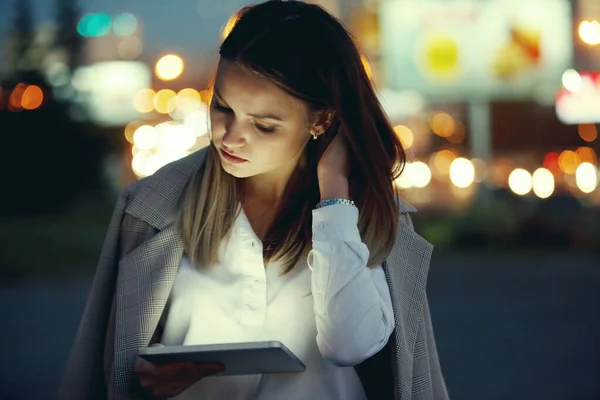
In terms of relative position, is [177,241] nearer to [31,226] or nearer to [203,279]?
[203,279]

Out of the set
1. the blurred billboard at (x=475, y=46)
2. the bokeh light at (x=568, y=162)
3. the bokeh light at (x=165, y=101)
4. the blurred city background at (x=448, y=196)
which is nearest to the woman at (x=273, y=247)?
the blurred city background at (x=448, y=196)

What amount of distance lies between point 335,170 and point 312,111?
0.50 ft

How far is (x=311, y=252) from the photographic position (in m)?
2.21

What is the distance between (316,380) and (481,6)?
842 inches

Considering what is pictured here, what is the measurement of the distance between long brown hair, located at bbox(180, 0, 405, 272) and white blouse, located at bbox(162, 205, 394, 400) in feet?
0.15

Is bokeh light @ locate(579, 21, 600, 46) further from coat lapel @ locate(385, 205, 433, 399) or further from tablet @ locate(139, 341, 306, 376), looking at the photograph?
tablet @ locate(139, 341, 306, 376)

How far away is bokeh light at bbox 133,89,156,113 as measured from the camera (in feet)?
131

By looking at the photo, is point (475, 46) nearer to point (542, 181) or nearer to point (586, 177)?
point (542, 181)

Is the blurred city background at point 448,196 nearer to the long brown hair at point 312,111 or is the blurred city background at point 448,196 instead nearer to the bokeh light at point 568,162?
the long brown hair at point 312,111

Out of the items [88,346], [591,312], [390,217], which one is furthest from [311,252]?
[591,312]

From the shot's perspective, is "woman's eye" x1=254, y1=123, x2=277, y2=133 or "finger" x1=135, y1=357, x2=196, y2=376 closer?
"finger" x1=135, y1=357, x2=196, y2=376

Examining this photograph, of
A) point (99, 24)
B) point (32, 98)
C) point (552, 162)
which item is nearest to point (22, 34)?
point (32, 98)

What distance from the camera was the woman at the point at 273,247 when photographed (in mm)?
2184

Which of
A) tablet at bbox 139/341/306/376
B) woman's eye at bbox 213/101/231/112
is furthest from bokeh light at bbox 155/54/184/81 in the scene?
tablet at bbox 139/341/306/376
